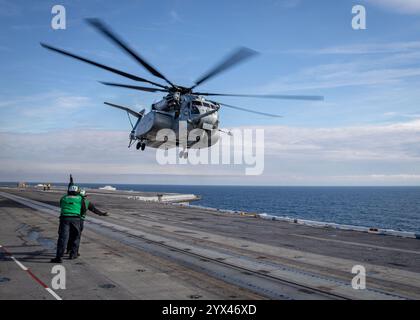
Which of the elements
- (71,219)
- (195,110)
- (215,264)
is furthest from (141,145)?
(215,264)

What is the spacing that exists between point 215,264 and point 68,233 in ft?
14.7

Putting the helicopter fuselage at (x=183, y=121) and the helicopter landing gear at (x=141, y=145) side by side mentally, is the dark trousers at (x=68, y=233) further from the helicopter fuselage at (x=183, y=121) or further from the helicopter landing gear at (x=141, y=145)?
the helicopter landing gear at (x=141, y=145)

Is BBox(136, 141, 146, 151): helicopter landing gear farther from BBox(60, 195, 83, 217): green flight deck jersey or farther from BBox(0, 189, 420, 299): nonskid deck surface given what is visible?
BBox(60, 195, 83, 217): green flight deck jersey

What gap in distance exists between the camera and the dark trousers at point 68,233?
1016cm

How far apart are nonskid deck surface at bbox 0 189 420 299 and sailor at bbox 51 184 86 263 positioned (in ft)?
1.67

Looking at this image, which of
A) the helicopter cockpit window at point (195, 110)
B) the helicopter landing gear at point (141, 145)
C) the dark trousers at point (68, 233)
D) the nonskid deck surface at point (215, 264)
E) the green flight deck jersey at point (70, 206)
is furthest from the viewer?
the helicopter landing gear at point (141, 145)

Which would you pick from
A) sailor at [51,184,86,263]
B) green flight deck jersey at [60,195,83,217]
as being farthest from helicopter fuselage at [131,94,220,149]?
green flight deck jersey at [60,195,83,217]

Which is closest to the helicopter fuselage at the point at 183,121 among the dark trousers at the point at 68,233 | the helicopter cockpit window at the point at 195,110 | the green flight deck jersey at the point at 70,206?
the helicopter cockpit window at the point at 195,110

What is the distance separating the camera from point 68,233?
10695mm

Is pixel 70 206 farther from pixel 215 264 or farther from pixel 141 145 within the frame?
pixel 141 145

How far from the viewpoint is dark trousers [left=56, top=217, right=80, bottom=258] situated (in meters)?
10.2
